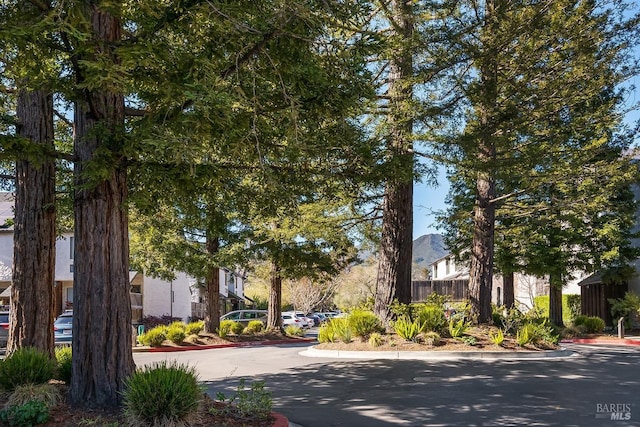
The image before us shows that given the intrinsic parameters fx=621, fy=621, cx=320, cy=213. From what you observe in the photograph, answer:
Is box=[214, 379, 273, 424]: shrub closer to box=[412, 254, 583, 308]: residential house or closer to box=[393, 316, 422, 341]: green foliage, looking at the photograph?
box=[393, 316, 422, 341]: green foliage

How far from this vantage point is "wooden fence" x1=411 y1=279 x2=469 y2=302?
42.4 meters

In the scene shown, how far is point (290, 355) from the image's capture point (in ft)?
56.0

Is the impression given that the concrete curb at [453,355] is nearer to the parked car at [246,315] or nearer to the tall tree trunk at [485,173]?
the tall tree trunk at [485,173]

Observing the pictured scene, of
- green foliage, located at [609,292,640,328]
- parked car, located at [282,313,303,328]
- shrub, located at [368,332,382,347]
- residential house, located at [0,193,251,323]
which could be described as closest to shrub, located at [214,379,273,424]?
shrub, located at [368,332,382,347]

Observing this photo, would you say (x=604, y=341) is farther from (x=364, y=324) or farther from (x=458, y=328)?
(x=364, y=324)

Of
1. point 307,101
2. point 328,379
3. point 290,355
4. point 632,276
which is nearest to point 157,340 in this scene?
point 290,355

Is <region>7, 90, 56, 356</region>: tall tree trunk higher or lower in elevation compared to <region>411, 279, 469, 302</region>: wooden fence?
higher

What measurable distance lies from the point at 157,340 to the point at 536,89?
15555 millimetres

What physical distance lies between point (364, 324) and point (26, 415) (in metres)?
10.8

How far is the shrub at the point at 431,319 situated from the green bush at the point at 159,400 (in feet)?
Result: 33.9

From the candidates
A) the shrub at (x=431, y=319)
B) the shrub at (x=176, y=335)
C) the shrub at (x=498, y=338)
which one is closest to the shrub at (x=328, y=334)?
the shrub at (x=431, y=319)

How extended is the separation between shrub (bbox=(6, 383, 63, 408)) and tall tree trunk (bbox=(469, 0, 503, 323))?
10.4 m

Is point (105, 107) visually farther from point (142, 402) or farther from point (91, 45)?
point (142, 402)

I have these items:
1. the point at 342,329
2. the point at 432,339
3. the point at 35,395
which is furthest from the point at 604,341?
the point at 35,395
